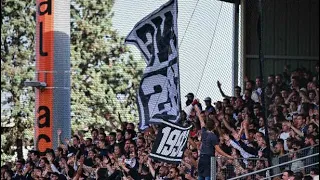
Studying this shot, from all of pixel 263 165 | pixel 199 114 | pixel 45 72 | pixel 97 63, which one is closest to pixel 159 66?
Result: pixel 199 114

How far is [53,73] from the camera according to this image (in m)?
19.7

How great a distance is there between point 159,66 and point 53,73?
5517 mm

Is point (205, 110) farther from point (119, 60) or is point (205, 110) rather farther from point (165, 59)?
point (119, 60)

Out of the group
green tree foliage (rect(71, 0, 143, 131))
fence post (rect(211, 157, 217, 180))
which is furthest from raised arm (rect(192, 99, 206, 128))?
green tree foliage (rect(71, 0, 143, 131))

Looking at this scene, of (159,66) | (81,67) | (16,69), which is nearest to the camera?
Answer: (159,66)

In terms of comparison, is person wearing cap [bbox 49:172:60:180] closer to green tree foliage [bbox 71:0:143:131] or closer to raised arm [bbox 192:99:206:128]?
raised arm [bbox 192:99:206:128]

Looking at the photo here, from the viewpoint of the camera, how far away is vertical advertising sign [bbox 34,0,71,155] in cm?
1958

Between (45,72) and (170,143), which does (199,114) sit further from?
(45,72)

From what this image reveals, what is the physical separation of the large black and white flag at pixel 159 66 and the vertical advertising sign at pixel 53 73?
471 cm

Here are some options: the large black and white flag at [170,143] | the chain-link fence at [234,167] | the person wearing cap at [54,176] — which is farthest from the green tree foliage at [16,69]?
the chain-link fence at [234,167]

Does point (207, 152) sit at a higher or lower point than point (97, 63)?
lower

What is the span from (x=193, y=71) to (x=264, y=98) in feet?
18.4

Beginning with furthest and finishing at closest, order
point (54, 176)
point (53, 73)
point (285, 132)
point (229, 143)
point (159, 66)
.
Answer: point (53, 73)
point (54, 176)
point (159, 66)
point (229, 143)
point (285, 132)

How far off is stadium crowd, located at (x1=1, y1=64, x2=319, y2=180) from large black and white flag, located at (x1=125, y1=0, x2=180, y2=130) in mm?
708
